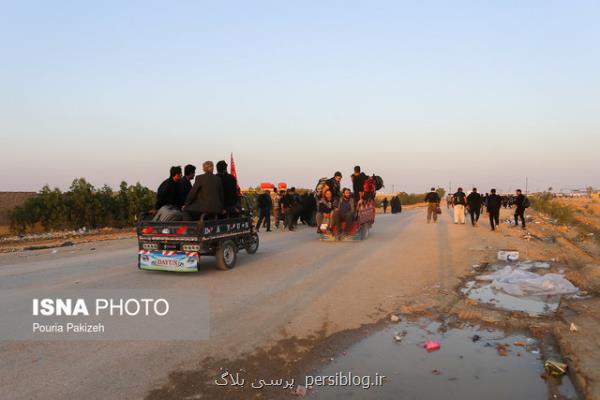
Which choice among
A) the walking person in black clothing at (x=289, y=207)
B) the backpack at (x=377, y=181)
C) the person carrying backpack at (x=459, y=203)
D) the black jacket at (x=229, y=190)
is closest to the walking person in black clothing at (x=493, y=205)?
the person carrying backpack at (x=459, y=203)

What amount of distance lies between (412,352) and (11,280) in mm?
8573

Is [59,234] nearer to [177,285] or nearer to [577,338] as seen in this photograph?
[177,285]

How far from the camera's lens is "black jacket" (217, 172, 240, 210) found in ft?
37.5

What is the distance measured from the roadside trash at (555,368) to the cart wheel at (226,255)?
23.6ft

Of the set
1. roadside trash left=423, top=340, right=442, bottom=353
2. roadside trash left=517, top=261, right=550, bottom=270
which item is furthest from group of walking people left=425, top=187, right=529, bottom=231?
roadside trash left=423, top=340, right=442, bottom=353

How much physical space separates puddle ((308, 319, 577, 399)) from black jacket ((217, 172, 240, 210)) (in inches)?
235

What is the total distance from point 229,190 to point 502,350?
730 centimetres

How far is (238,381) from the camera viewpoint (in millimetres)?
4750

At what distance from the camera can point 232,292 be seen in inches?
344

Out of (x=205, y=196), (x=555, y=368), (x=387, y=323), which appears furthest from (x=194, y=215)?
(x=555, y=368)

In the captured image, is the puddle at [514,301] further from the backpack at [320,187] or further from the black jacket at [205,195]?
the backpack at [320,187]

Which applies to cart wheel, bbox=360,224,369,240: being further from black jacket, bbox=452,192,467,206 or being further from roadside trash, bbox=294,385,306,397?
roadside trash, bbox=294,385,306,397

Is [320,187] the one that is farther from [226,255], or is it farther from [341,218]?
[226,255]

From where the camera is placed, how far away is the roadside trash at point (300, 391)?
4512mm
